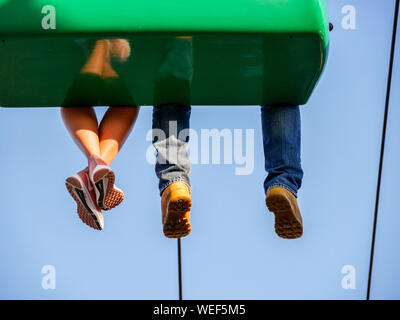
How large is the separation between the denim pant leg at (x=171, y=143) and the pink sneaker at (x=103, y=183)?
0.35 feet

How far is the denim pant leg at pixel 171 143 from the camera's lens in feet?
6.29

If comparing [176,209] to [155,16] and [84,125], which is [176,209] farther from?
[155,16]

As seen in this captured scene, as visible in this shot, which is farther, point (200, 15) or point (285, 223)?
point (285, 223)

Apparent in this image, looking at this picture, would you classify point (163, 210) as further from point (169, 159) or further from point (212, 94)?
point (212, 94)

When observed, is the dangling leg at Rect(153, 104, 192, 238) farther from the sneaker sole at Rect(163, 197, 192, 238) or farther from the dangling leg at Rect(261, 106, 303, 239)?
the dangling leg at Rect(261, 106, 303, 239)

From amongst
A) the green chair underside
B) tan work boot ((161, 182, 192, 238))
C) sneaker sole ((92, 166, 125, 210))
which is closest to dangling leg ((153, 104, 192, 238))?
tan work boot ((161, 182, 192, 238))

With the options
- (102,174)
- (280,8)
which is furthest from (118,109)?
(280,8)

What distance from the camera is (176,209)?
1853mm

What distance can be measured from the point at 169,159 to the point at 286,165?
27cm

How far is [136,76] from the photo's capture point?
187 cm

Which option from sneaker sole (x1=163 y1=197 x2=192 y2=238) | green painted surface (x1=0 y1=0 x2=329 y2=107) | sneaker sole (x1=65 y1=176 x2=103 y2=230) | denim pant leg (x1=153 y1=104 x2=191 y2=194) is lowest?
sneaker sole (x1=163 y1=197 x2=192 y2=238)

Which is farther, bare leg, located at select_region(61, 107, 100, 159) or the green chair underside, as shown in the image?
bare leg, located at select_region(61, 107, 100, 159)

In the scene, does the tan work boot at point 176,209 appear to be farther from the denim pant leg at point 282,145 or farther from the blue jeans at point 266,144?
the denim pant leg at point 282,145

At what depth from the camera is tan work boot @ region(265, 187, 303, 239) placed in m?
1.91
